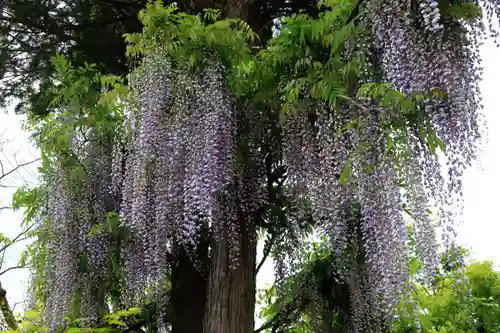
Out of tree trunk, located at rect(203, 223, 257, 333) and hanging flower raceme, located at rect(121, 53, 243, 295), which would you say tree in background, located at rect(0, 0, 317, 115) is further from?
tree trunk, located at rect(203, 223, 257, 333)

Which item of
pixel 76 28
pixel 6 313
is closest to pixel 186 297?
pixel 76 28

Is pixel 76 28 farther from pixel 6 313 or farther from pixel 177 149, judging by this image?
pixel 6 313

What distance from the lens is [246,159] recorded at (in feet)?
13.3

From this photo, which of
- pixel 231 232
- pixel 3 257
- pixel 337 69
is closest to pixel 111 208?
pixel 231 232

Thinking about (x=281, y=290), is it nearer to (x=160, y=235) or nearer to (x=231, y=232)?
(x=231, y=232)

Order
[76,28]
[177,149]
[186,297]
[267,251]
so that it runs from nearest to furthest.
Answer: [177,149], [267,251], [186,297], [76,28]

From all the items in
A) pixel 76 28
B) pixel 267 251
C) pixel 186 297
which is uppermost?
pixel 76 28

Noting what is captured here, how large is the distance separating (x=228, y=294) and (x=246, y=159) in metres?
0.96

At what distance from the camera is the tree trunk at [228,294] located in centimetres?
397

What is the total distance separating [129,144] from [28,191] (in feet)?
5.87

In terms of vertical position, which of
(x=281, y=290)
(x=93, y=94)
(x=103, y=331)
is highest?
(x=93, y=94)

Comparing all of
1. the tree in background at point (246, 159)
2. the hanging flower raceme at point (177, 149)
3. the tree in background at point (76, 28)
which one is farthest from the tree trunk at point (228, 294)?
the tree in background at point (76, 28)

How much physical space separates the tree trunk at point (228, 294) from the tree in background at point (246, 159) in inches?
0.5

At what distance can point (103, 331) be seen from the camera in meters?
4.04
